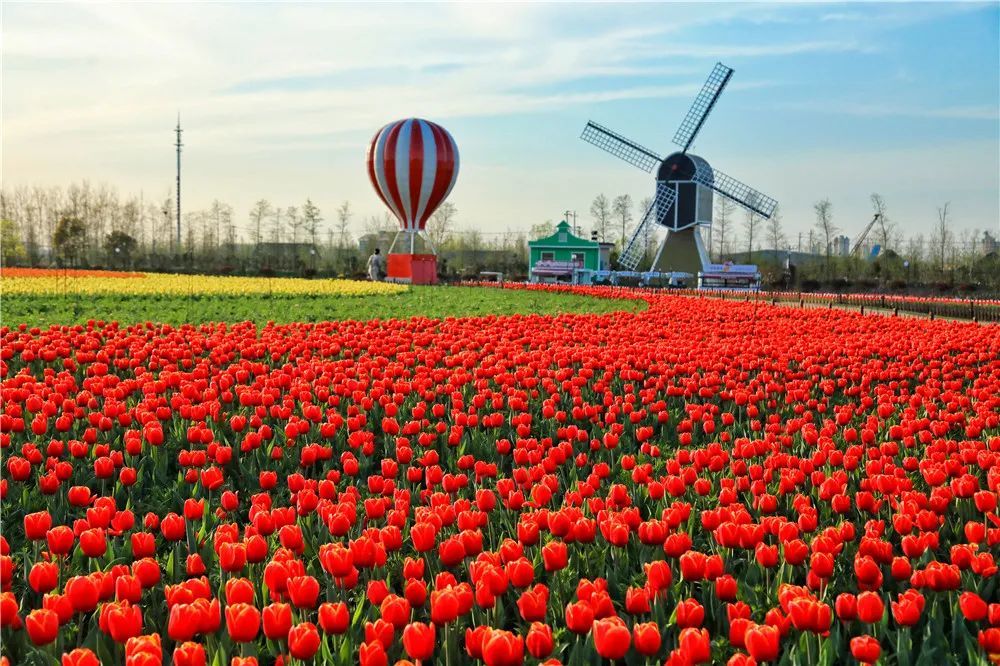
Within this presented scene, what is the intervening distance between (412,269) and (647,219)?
12919 mm

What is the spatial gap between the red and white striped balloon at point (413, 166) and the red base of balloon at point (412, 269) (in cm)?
156

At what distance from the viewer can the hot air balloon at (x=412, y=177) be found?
3641 cm

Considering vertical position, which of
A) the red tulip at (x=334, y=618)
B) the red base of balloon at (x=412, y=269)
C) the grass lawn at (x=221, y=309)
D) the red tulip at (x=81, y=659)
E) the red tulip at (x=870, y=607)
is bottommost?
the red tulip at (x=870, y=607)

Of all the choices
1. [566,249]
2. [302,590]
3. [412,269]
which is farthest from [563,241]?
[302,590]

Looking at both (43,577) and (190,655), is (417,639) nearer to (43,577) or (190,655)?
(190,655)

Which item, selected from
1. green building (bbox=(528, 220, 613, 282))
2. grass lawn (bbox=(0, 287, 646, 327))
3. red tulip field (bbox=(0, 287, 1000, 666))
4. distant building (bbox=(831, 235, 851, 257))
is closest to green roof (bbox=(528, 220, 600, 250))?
green building (bbox=(528, 220, 613, 282))

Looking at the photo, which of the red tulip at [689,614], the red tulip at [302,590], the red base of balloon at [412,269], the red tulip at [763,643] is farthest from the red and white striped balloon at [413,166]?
the red tulip at [763,643]

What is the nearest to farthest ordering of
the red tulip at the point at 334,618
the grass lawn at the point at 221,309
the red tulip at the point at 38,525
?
the red tulip at the point at 334,618 < the red tulip at the point at 38,525 < the grass lawn at the point at 221,309

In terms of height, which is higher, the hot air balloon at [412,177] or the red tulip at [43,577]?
the hot air balloon at [412,177]

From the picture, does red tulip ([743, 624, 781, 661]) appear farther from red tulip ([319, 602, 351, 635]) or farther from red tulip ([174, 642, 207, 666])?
red tulip ([174, 642, 207, 666])

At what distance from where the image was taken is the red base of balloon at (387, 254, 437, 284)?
37.1 meters

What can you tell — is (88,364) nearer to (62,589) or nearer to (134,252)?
(62,589)

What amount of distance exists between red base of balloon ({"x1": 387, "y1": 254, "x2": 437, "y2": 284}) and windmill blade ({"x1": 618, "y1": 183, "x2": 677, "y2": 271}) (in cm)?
1133

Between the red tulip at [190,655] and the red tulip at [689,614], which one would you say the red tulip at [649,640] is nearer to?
the red tulip at [689,614]
